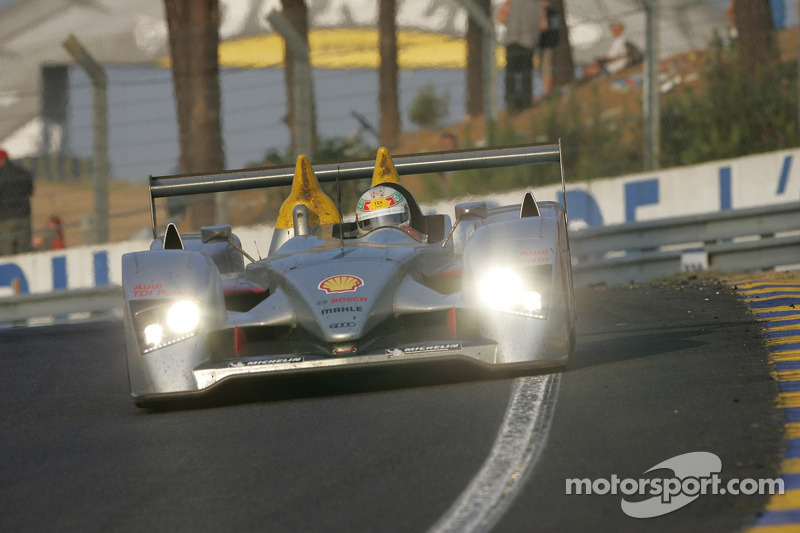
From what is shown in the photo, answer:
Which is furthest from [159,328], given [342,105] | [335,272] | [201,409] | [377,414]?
[342,105]

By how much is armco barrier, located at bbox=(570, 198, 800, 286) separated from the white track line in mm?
6462

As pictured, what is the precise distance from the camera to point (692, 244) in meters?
12.9

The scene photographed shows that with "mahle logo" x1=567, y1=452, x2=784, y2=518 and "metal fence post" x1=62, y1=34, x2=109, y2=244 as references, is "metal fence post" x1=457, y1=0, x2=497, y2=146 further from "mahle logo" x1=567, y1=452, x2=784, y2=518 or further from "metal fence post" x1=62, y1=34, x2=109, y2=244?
"mahle logo" x1=567, y1=452, x2=784, y2=518

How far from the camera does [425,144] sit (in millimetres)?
24734

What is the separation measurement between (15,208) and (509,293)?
37.7 feet

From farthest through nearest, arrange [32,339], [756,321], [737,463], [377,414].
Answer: [32,339] < [756,321] < [377,414] < [737,463]

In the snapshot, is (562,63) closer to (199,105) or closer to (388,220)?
(199,105)

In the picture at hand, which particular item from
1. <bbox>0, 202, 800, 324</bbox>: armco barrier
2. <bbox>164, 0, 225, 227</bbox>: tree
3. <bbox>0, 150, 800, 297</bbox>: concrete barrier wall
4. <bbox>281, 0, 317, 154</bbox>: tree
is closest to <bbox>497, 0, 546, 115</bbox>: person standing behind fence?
<bbox>0, 150, 800, 297</bbox>: concrete barrier wall

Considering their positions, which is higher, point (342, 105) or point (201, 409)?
point (342, 105)

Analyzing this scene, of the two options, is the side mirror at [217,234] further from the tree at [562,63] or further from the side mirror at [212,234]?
the tree at [562,63]

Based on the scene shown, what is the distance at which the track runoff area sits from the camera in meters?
3.67

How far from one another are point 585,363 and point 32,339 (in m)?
5.61

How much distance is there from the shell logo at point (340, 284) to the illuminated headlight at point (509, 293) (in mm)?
542

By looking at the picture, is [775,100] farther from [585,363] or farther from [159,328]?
[159,328]
